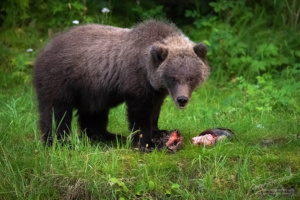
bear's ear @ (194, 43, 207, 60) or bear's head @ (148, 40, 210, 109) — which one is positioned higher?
bear's ear @ (194, 43, 207, 60)

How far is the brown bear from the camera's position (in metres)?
6.26

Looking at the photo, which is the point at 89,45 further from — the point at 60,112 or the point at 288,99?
the point at 288,99

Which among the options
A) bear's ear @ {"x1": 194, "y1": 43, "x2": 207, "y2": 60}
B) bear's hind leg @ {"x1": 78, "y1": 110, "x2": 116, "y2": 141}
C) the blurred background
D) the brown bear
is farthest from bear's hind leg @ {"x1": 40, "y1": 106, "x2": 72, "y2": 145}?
the blurred background

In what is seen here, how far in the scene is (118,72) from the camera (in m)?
6.57

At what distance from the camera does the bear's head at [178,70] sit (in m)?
6.14

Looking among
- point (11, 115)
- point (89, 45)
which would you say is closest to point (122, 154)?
point (89, 45)

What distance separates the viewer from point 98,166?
19.2 ft

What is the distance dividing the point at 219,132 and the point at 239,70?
11.6 ft

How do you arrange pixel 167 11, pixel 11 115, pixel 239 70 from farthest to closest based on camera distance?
pixel 167 11 → pixel 239 70 → pixel 11 115

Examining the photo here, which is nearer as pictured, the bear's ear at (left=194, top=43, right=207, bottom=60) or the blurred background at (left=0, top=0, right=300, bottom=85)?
the bear's ear at (left=194, top=43, right=207, bottom=60)

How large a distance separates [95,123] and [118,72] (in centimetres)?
119

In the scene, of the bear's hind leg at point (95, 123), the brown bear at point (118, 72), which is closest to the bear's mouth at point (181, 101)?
the brown bear at point (118, 72)

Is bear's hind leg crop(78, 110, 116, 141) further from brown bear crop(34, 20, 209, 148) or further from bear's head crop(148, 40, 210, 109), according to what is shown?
bear's head crop(148, 40, 210, 109)

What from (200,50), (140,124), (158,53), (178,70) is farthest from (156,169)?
(200,50)
